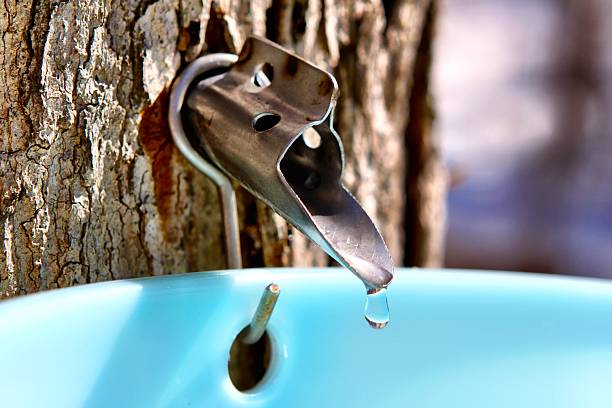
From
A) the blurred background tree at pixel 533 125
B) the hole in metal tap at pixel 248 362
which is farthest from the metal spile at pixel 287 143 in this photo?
the blurred background tree at pixel 533 125

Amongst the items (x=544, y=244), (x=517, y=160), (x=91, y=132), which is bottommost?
(x=544, y=244)

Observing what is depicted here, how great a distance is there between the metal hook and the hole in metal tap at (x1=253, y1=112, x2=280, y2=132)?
0.18 feet

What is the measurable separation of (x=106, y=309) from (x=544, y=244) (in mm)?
2734

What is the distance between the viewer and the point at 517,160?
2.99 meters

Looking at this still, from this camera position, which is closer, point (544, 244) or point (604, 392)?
point (604, 392)

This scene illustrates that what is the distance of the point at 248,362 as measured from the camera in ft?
2.00

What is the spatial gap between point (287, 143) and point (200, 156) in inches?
4.0

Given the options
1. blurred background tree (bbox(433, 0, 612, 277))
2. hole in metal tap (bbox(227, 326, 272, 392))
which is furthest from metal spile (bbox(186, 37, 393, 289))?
blurred background tree (bbox(433, 0, 612, 277))

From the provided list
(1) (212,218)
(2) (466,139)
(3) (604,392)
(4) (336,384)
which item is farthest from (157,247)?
(2) (466,139)

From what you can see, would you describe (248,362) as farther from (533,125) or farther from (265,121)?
(533,125)

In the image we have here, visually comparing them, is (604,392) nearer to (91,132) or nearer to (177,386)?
(177,386)

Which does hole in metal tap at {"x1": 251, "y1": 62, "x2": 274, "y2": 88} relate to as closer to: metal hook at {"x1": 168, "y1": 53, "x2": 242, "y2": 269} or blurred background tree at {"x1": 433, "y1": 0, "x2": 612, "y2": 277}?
metal hook at {"x1": 168, "y1": 53, "x2": 242, "y2": 269}

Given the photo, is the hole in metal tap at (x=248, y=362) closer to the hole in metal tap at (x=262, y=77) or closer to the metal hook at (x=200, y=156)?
the metal hook at (x=200, y=156)

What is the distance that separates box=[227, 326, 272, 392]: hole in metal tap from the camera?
60 centimetres
